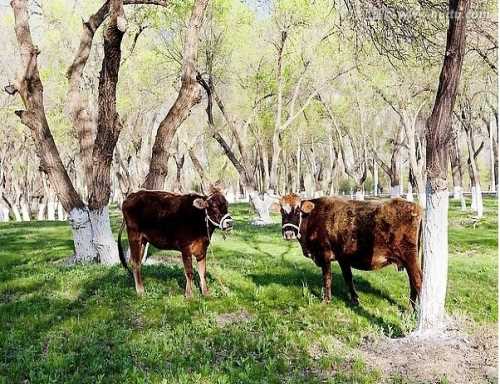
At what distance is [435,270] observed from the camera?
8.03 meters

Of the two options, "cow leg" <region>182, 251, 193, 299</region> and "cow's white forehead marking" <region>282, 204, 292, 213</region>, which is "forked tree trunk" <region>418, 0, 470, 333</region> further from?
"cow leg" <region>182, 251, 193, 299</region>

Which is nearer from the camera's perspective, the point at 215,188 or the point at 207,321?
the point at 207,321

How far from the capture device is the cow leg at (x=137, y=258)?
1109 centimetres

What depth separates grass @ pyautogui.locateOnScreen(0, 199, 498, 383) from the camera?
23.2 ft

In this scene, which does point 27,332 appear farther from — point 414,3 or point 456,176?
point 456,176

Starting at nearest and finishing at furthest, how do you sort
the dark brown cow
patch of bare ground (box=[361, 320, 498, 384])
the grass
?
1. patch of bare ground (box=[361, 320, 498, 384])
2. the grass
3. the dark brown cow

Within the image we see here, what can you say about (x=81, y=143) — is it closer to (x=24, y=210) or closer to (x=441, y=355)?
(x=441, y=355)

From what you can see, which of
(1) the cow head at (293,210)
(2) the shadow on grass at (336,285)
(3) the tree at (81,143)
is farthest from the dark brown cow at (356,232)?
(3) the tree at (81,143)

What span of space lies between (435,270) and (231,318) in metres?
3.69

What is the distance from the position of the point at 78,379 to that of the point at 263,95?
A: 3035cm

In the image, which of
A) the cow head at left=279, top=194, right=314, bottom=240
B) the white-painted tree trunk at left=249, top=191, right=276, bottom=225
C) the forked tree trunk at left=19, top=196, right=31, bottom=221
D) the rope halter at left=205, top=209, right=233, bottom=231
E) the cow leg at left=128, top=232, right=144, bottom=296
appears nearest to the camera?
the rope halter at left=205, top=209, right=233, bottom=231

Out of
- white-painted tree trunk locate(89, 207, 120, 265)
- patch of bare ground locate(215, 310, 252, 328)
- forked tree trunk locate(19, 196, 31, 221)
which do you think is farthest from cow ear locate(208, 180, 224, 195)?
forked tree trunk locate(19, 196, 31, 221)

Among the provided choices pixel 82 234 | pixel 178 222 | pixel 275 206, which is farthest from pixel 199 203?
pixel 82 234

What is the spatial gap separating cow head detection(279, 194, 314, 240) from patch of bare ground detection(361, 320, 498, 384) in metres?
2.98
